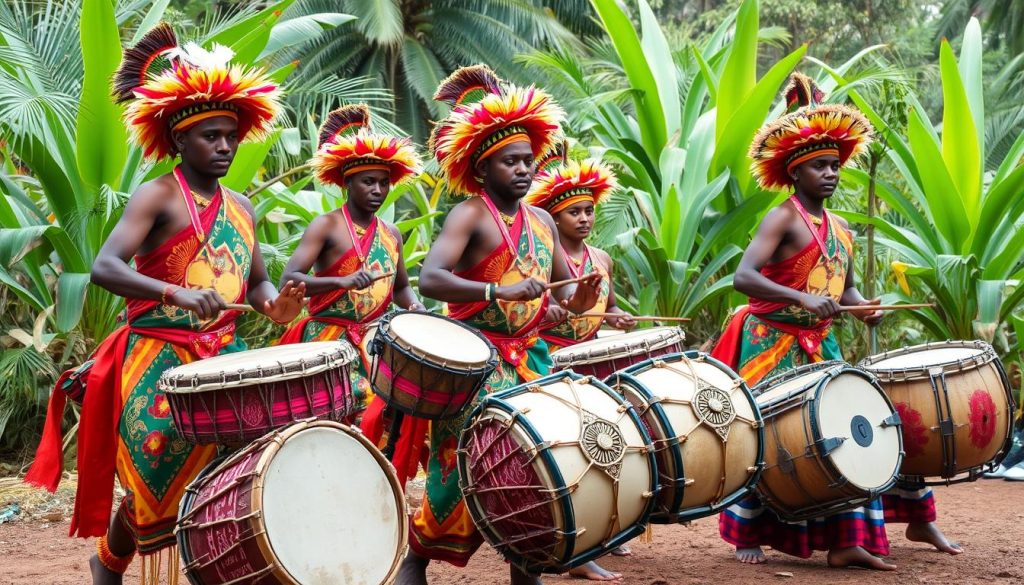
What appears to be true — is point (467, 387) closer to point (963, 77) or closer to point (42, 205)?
point (42, 205)

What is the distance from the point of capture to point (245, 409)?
4.13 meters

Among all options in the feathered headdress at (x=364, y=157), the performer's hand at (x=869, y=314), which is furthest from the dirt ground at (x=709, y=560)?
the feathered headdress at (x=364, y=157)

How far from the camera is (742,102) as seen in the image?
11055 mm

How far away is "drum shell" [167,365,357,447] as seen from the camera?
4109mm

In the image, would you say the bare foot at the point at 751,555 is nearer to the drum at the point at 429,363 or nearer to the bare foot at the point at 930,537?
the bare foot at the point at 930,537

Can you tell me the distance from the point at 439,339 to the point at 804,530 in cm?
244

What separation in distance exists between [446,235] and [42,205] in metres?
5.64

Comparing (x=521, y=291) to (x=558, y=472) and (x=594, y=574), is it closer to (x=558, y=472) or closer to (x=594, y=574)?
(x=558, y=472)

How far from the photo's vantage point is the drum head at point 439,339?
452cm

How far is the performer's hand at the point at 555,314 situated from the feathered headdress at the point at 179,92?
1669 mm

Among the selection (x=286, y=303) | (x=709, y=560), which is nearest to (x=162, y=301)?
(x=286, y=303)

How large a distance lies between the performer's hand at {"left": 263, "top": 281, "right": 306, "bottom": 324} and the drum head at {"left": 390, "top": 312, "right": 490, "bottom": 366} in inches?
15.3

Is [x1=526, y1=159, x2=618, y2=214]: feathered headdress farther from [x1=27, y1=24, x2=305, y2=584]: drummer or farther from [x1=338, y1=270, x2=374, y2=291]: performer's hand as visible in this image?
[x1=27, y1=24, x2=305, y2=584]: drummer

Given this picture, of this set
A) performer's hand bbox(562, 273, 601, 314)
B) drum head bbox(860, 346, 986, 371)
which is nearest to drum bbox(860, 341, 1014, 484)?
drum head bbox(860, 346, 986, 371)
